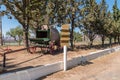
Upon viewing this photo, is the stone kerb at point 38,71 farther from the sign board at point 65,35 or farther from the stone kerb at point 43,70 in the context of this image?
the sign board at point 65,35

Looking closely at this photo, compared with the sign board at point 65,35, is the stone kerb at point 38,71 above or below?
below

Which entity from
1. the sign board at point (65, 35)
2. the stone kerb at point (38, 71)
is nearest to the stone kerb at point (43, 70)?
the stone kerb at point (38, 71)

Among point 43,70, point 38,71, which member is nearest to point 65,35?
point 43,70

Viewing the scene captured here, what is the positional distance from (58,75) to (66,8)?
16.2m

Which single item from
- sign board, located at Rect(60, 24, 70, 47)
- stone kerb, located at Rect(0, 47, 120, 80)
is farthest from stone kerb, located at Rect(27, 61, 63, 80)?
sign board, located at Rect(60, 24, 70, 47)

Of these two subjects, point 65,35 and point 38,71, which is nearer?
point 38,71

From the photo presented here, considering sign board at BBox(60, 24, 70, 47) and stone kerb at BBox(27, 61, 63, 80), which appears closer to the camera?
stone kerb at BBox(27, 61, 63, 80)

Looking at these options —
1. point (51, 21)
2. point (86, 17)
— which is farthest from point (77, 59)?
point (86, 17)

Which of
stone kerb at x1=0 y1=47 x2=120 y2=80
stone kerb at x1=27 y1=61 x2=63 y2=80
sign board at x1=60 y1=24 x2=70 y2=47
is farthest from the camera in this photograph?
sign board at x1=60 y1=24 x2=70 y2=47

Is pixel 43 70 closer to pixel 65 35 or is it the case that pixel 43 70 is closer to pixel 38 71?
pixel 38 71

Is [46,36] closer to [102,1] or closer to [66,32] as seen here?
[66,32]

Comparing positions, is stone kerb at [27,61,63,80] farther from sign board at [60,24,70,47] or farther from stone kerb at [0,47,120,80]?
sign board at [60,24,70,47]

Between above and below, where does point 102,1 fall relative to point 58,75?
above

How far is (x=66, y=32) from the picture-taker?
56.7ft
